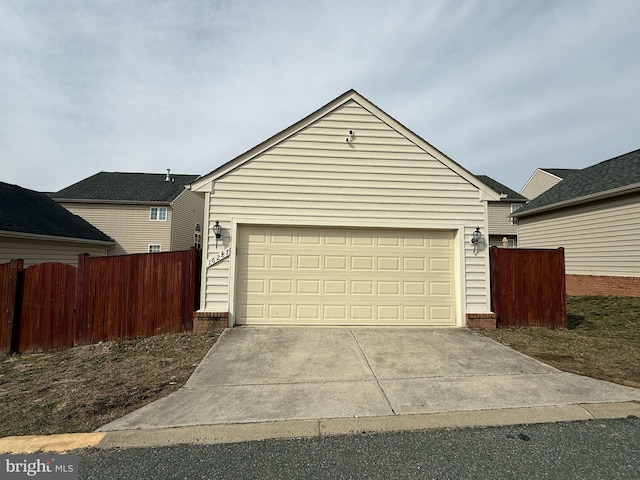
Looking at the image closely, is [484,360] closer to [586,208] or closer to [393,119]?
[393,119]

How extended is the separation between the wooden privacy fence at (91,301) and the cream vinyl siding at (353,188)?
1.52 metres

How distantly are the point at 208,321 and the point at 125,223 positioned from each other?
1711 centimetres

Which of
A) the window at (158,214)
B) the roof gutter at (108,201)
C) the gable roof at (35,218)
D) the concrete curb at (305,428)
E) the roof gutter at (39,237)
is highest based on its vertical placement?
the roof gutter at (108,201)

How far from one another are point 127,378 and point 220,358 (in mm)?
1357

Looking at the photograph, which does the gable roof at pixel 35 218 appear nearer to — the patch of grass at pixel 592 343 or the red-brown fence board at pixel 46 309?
the red-brown fence board at pixel 46 309

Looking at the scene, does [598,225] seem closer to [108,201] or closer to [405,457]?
[405,457]

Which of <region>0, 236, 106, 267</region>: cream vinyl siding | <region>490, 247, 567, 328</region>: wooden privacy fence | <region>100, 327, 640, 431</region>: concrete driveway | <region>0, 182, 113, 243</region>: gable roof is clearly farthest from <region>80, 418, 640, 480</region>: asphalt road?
<region>0, 182, 113, 243</region>: gable roof

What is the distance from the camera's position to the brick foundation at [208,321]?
689cm

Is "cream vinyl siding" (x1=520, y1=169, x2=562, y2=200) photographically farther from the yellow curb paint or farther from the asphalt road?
the yellow curb paint

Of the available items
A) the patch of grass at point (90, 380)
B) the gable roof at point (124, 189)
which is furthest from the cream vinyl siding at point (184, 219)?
the patch of grass at point (90, 380)

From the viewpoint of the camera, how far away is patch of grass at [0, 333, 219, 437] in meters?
3.51

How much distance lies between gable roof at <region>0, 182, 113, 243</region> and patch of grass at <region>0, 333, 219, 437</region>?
8.20 metres

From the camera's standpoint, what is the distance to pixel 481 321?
7.21 metres

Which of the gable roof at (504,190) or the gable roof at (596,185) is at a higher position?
the gable roof at (504,190)
